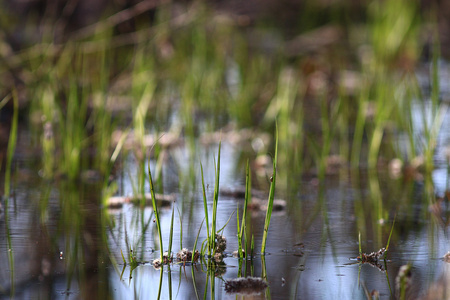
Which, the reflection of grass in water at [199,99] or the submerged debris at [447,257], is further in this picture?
the reflection of grass in water at [199,99]

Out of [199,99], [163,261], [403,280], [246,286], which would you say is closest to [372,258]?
[403,280]

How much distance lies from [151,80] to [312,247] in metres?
2.45

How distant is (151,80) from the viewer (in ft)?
14.0

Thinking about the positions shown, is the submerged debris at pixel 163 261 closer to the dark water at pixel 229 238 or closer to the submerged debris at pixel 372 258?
the dark water at pixel 229 238

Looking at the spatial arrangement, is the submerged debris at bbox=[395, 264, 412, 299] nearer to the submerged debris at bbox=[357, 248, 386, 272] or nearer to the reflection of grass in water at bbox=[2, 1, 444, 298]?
the submerged debris at bbox=[357, 248, 386, 272]

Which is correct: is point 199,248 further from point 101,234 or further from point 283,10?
point 283,10

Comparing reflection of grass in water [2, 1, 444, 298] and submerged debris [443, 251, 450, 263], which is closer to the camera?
submerged debris [443, 251, 450, 263]

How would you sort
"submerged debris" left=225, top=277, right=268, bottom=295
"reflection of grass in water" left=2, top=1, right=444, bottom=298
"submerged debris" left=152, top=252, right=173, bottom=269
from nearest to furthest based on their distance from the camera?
"submerged debris" left=225, top=277, right=268, bottom=295, "submerged debris" left=152, top=252, right=173, bottom=269, "reflection of grass in water" left=2, top=1, right=444, bottom=298

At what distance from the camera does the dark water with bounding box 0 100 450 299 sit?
1.68 meters

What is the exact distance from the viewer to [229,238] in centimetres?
218

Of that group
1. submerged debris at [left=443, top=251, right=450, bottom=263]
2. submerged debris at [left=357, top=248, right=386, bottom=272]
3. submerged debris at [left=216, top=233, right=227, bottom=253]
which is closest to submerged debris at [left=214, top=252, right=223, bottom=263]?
submerged debris at [left=216, top=233, right=227, bottom=253]

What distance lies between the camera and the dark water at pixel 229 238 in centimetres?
168

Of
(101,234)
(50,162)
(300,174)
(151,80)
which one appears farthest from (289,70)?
(101,234)

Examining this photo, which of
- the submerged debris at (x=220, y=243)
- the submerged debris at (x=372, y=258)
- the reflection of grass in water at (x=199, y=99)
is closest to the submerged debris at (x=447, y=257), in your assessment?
the submerged debris at (x=372, y=258)
